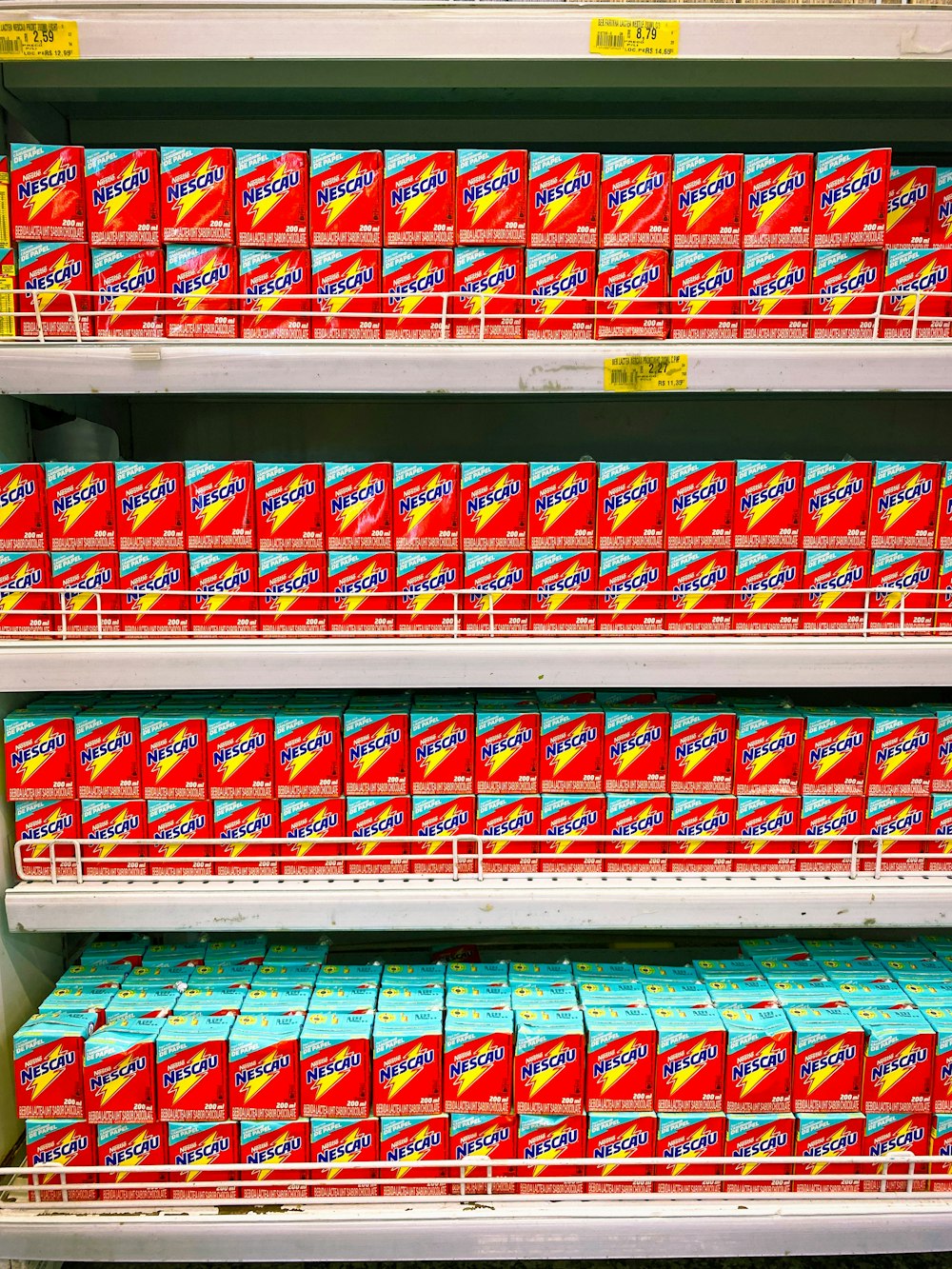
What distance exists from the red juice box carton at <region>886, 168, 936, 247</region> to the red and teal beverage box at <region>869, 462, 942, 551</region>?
0.38m

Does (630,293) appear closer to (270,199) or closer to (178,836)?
(270,199)

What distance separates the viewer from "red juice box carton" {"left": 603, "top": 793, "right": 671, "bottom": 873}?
1478mm

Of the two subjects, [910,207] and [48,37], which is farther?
[910,207]

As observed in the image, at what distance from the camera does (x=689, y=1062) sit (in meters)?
1.39

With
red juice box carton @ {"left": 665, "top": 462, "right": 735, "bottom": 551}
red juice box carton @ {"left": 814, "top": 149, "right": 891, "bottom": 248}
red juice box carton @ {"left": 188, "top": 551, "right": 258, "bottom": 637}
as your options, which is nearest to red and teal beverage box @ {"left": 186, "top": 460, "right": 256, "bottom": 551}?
red juice box carton @ {"left": 188, "top": 551, "right": 258, "bottom": 637}

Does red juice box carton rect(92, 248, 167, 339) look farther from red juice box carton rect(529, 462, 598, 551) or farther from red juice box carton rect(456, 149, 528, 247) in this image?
red juice box carton rect(529, 462, 598, 551)

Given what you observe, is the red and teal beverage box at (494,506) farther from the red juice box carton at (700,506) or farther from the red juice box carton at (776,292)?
the red juice box carton at (776,292)

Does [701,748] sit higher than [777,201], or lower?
lower

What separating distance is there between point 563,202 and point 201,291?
0.60m

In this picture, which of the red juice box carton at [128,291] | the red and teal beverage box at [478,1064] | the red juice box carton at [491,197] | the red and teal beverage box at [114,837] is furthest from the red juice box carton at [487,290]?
the red and teal beverage box at [478,1064]

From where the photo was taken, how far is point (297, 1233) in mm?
1368

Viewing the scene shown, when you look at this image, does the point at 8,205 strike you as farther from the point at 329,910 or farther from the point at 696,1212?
the point at 696,1212

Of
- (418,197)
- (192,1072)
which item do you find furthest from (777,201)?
(192,1072)

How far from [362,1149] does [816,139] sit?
2061mm
